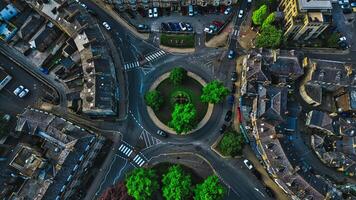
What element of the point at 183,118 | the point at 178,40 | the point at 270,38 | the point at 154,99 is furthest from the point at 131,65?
the point at 270,38

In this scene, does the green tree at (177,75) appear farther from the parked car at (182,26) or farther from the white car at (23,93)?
the white car at (23,93)

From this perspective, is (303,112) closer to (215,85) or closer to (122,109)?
(215,85)

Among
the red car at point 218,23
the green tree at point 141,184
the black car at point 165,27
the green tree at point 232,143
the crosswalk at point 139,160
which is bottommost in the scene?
the green tree at point 141,184

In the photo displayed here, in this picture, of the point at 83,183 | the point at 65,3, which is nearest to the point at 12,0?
the point at 65,3

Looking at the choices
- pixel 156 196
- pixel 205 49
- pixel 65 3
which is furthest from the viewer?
pixel 205 49

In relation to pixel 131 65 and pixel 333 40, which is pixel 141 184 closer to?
pixel 131 65

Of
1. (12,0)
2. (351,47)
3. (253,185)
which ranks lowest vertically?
(253,185)

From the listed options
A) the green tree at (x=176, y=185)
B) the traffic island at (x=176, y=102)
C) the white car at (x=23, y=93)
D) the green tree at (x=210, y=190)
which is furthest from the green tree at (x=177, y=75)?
the white car at (x=23, y=93)
